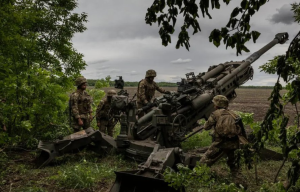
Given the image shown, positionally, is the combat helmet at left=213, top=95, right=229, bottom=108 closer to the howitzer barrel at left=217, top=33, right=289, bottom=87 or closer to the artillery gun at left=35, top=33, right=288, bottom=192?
the artillery gun at left=35, top=33, right=288, bottom=192

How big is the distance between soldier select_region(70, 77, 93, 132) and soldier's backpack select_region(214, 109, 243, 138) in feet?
12.6

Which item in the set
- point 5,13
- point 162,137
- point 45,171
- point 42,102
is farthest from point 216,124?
point 5,13

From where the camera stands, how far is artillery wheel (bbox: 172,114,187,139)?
6988 millimetres

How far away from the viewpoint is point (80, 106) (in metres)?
8.23

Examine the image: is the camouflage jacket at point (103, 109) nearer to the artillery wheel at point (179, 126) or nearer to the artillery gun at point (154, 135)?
the artillery gun at point (154, 135)

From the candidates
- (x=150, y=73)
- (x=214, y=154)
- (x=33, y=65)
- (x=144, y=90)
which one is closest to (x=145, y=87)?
(x=144, y=90)

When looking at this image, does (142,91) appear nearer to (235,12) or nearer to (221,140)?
(221,140)

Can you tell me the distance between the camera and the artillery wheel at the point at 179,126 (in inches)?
275

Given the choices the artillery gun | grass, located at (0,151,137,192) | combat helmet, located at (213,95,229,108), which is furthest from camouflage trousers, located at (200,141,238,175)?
grass, located at (0,151,137,192)

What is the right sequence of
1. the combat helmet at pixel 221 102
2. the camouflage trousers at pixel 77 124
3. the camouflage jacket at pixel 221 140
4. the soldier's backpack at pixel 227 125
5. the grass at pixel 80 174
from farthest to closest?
the camouflage trousers at pixel 77 124 < the combat helmet at pixel 221 102 < the camouflage jacket at pixel 221 140 < the soldier's backpack at pixel 227 125 < the grass at pixel 80 174

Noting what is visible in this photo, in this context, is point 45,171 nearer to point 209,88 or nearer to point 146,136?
point 146,136

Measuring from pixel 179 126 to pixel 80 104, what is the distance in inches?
110

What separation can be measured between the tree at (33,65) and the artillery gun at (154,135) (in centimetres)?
120

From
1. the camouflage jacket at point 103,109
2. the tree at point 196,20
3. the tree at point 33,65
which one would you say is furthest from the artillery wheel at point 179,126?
the tree at point 196,20
